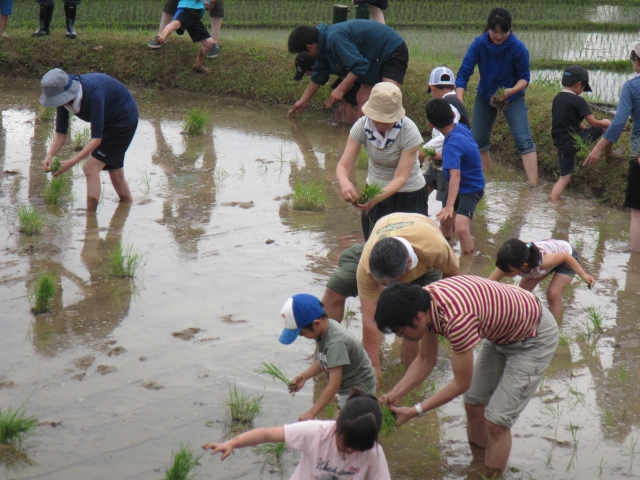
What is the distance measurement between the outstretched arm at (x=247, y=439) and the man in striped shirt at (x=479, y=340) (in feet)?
1.92

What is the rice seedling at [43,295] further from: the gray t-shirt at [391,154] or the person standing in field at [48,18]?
the person standing in field at [48,18]

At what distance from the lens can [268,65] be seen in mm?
11164

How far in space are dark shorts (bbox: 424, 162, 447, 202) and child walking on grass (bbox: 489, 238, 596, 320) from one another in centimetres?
143

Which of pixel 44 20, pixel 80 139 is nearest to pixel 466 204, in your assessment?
pixel 80 139

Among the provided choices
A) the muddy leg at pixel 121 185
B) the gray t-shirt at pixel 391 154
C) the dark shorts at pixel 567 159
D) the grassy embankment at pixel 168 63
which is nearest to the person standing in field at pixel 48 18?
the grassy embankment at pixel 168 63

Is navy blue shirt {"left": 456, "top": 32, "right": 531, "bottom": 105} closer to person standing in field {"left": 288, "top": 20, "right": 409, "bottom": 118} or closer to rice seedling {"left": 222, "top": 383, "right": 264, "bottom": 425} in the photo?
person standing in field {"left": 288, "top": 20, "right": 409, "bottom": 118}

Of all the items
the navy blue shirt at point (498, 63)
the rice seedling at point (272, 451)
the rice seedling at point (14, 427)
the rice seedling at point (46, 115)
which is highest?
the navy blue shirt at point (498, 63)

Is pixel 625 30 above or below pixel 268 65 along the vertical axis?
above

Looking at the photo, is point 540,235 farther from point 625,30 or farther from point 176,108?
point 625,30

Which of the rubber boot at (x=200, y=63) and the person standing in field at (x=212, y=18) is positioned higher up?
the person standing in field at (x=212, y=18)

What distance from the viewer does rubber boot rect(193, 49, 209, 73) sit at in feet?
36.6

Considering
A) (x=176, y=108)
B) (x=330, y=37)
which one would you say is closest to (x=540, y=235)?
(x=330, y=37)

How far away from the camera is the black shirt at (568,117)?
7.25m

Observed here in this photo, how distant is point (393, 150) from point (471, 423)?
71.3 inches
